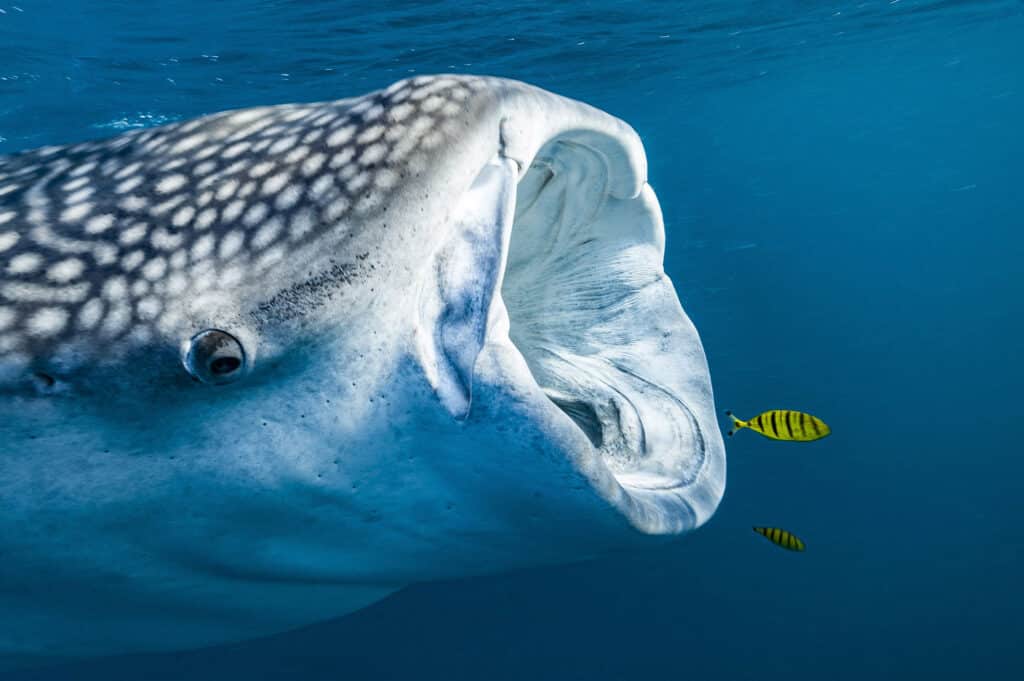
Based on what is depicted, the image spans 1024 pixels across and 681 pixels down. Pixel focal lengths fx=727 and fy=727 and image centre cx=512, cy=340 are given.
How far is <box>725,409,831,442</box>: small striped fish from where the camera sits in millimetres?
4391

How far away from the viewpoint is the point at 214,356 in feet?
4.94

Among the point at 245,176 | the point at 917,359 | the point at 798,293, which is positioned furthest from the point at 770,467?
the point at 245,176

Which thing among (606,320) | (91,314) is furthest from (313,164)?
(606,320)

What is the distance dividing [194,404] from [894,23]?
1165 inches

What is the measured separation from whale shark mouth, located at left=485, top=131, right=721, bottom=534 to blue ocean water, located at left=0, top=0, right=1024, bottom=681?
28.6ft

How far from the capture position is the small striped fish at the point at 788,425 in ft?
14.4

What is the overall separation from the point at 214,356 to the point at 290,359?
0.15 metres

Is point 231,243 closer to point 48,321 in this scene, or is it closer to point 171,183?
point 171,183

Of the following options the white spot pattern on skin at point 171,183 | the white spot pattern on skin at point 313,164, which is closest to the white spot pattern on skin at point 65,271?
the white spot pattern on skin at point 171,183

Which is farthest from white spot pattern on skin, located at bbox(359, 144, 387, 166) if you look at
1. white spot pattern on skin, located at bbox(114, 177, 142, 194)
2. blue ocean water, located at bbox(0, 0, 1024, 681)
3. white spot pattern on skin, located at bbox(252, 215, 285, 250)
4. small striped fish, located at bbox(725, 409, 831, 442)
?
blue ocean water, located at bbox(0, 0, 1024, 681)

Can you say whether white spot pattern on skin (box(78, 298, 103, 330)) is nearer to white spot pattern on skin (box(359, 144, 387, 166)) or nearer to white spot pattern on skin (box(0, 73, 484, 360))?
white spot pattern on skin (box(0, 73, 484, 360))

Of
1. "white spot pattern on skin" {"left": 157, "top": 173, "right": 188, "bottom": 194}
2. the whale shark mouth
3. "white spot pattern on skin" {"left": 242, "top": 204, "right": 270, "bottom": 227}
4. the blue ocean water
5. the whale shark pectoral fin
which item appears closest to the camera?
the whale shark pectoral fin

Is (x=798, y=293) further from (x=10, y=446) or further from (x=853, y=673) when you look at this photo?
(x=10, y=446)

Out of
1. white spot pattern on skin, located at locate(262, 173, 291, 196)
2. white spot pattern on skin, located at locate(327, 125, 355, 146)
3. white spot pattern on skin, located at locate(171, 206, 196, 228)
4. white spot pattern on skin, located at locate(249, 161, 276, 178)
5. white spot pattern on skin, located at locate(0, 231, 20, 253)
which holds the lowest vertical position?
white spot pattern on skin, located at locate(171, 206, 196, 228)
